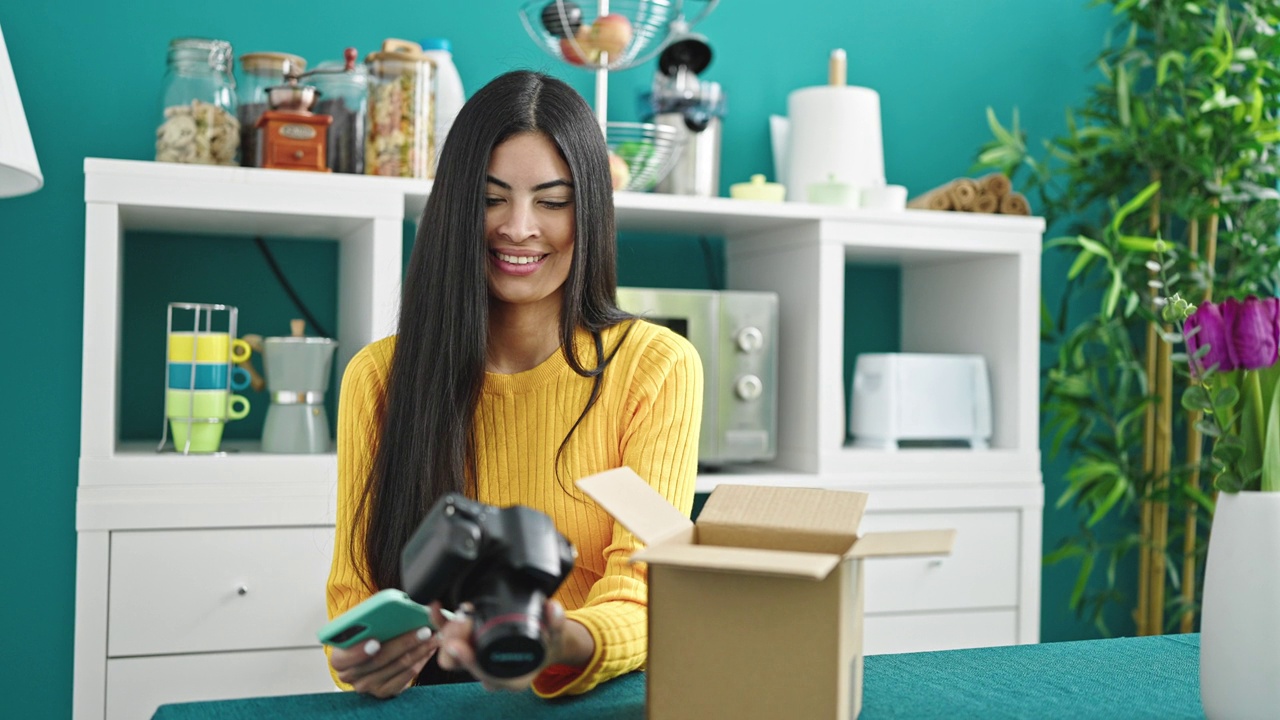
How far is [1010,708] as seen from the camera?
928 millimetres


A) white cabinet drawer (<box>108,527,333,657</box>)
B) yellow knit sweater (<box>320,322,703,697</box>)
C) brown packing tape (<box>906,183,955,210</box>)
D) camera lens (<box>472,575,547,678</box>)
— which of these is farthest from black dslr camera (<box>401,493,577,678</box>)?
brown packing tape (<box>906,183,955,210</box>)

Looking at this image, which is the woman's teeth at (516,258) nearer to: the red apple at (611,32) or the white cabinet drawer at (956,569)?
the red apple at (611,32)

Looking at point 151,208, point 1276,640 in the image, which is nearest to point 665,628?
point 1276,640

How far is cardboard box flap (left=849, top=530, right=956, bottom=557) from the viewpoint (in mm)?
789

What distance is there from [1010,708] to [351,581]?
0.70 m

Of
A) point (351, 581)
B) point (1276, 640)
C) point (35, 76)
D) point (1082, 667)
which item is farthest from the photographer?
point (35, 76)

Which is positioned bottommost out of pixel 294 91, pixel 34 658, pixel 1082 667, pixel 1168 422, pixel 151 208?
pixel 34 658

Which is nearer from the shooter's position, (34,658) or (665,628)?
(665,628)

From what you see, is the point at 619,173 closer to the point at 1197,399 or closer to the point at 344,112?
the point at 344,112

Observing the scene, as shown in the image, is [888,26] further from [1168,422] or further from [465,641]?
[465,641]

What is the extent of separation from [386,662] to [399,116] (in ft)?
4.14

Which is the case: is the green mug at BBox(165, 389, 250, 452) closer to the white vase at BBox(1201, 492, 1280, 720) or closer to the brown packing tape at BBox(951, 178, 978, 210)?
the brown packing tape at BBox(951, 178, 978, 210)

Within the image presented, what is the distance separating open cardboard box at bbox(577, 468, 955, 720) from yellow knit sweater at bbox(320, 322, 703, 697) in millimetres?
484

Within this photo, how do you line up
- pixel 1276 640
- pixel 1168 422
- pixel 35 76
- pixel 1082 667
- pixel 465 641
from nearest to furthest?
pixel 465 641
pixel 1276 640
pixel 1082 667
pixel 35 76
pixel 1168 422
